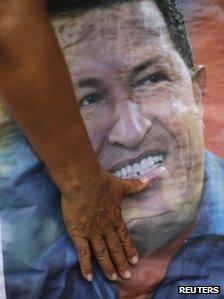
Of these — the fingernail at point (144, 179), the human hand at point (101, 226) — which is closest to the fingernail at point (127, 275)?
the human hand at point (101, 226)

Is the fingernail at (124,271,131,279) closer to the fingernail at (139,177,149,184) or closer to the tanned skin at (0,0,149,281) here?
the tanned skin at (0,0,149,281)

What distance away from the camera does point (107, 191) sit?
616 millimetres

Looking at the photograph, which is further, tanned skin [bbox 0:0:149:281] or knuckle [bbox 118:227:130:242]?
knuckle [bbox 118:227:130:242]

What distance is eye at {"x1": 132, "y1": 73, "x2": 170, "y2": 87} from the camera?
0.66 m

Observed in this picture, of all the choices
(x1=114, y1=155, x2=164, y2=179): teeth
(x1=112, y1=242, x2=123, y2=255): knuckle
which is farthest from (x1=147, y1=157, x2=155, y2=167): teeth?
(x1=112, y1=242, x2=123, y2=255): knuckle

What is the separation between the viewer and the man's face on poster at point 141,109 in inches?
25.5

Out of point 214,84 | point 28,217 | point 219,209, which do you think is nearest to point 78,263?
point 28,217

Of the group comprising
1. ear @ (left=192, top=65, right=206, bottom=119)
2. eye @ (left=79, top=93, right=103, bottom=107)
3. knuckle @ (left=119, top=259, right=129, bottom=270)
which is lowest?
knuckle @ (left=119, top=259, right=129, bottom=270)

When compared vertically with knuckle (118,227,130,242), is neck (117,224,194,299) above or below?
below

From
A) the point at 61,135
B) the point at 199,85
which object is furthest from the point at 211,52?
the point at 61,135

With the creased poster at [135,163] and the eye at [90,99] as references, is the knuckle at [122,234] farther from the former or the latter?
the eye at [90,99]

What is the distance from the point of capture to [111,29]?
0.66 meters

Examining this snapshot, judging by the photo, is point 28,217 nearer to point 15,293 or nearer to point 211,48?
point 15,293

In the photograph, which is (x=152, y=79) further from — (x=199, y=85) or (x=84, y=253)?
(x=84, y=253)
